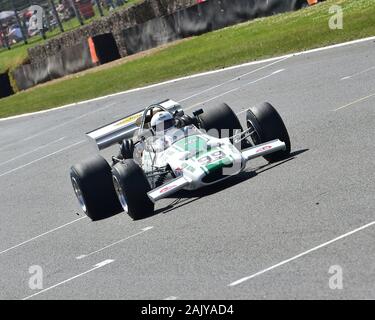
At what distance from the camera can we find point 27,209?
1483cm

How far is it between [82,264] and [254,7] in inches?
752

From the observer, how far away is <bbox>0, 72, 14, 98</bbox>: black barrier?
39.6 m

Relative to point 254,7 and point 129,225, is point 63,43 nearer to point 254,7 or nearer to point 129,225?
point 254,7

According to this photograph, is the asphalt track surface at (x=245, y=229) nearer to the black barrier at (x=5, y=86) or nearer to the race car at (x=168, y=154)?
the race car at (x=168, y=154)

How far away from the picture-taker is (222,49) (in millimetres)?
26984

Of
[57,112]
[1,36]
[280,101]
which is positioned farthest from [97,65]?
[280,101]

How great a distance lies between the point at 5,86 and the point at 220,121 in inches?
1088

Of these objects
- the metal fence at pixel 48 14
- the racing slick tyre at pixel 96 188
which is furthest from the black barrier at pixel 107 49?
the racing slick tyre at pixel 96 188

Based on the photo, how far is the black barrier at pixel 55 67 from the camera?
116 ft

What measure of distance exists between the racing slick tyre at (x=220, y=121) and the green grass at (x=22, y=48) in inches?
1001

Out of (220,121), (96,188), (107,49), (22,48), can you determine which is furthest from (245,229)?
(22,48)

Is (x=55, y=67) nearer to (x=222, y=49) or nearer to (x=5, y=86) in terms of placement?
(x=5, y=86)

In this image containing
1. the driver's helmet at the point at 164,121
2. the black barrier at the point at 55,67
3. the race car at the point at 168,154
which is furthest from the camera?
the black barrier at the point at 55,67

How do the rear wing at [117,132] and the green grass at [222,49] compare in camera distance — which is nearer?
the rear wing at [117,132]
